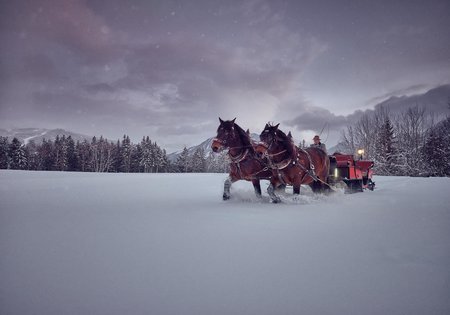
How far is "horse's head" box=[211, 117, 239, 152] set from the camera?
5.67m

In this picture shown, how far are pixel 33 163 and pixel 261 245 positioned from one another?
7496 centimetres

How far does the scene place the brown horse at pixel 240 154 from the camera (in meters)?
5.80

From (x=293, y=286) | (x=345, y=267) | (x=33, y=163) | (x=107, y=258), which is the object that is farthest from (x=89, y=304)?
Result: (x=33, y=163)

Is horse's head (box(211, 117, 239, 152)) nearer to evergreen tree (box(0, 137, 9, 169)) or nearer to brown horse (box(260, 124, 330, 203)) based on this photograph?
brown horse (box(260, 124, 330, 203))

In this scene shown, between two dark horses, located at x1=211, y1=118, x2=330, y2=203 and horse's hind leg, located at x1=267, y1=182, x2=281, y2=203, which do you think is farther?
two dark horses, located at x1=211, y1=118, x2=330, y2=203

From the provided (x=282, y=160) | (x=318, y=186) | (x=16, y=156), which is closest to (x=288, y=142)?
(x=282, y=160)

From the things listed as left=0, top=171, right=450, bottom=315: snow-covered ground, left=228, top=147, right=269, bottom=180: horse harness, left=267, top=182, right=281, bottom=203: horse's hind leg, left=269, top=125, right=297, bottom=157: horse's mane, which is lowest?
left=0, top=171, right=450, bottom=315: snow-covered ground

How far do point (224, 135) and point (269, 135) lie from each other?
1.09 metres

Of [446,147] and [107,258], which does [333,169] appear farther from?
[446,147]

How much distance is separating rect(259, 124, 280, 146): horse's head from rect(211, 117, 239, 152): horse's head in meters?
0.68

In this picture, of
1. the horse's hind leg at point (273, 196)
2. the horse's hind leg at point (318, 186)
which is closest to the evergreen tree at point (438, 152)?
the horse's hind leg at point (318, 186)

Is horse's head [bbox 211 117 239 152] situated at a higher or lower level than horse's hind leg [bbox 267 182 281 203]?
higher

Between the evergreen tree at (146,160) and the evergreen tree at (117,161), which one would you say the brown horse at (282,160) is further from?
the evergreen tree at (117,161)

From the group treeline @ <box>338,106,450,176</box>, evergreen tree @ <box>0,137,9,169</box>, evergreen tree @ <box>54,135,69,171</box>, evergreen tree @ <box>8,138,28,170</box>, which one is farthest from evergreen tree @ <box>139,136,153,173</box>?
treeline @ <box>338,106,450,176</box>
